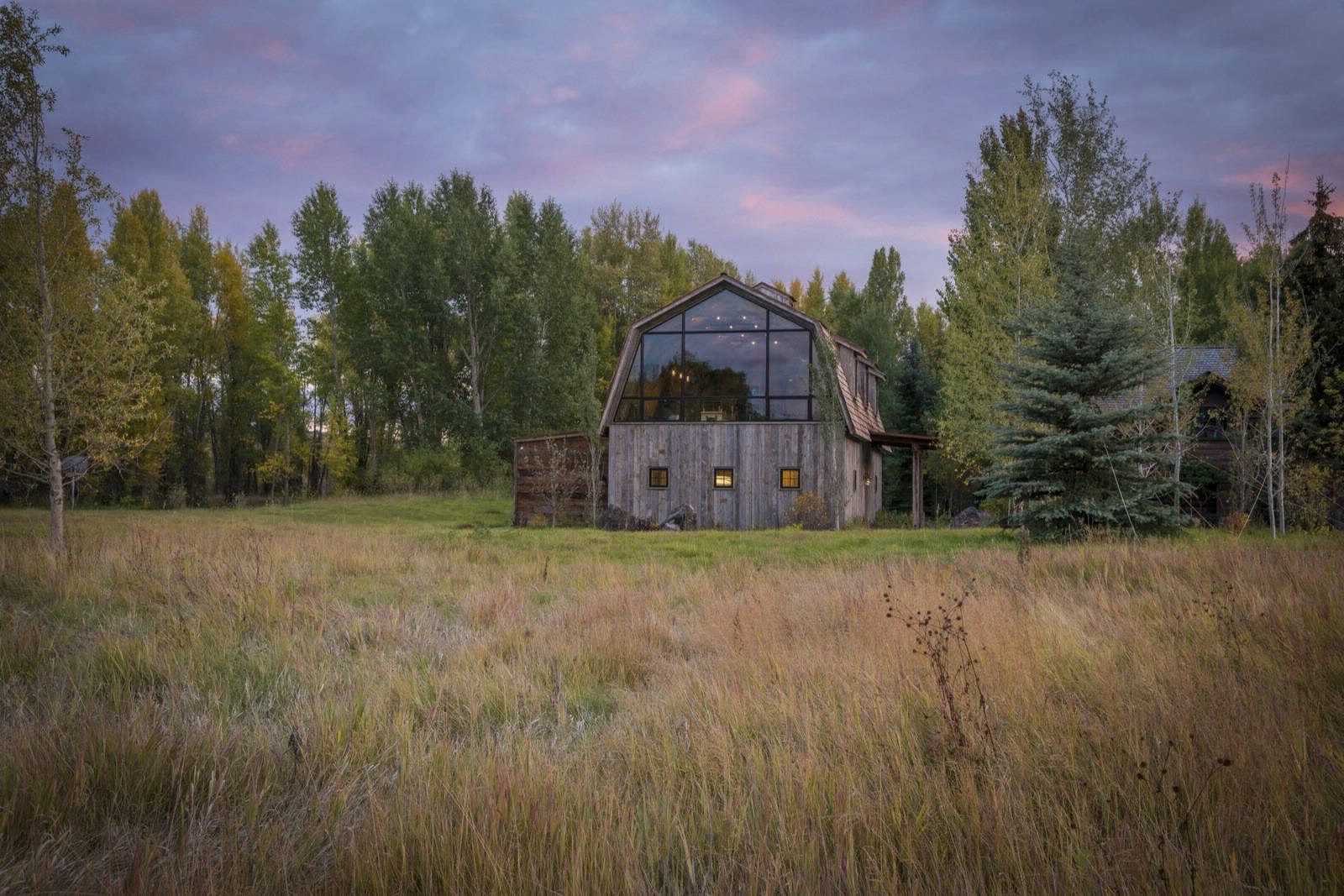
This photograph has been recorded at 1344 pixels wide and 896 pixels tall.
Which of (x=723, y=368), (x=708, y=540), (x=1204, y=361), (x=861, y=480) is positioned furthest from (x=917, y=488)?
(x=708, y=540)

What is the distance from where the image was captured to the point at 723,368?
76.3ft

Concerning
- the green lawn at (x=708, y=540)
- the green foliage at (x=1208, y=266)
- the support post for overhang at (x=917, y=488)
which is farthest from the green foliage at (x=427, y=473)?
the green foliage at (x=1208, y=266)

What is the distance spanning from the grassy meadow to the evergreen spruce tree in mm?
5581

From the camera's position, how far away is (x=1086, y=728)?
3.12 metres

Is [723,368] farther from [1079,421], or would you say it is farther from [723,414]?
[1079,421]

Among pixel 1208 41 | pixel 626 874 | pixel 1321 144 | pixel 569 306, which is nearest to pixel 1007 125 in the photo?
pixel 1321 144

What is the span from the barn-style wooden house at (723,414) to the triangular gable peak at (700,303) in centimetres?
4

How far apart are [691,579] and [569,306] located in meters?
31.0

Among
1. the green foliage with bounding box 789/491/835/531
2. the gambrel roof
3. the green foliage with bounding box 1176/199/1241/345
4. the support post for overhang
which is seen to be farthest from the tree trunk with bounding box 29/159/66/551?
the green foliage with bounding box 1176/199/1241/345

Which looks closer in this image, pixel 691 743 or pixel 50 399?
pixel 691 743

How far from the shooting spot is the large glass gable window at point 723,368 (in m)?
22.8

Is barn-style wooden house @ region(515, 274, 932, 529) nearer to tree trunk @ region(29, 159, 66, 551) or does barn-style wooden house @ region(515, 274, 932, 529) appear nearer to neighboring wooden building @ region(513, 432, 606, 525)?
neighboring wooden building @ region(513, 432, 606, 525)

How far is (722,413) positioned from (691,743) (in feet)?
65.8

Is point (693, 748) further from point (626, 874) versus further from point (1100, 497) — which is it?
point (1100, 497)
